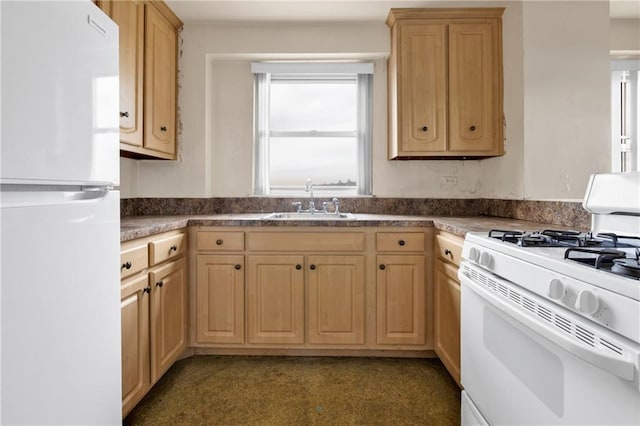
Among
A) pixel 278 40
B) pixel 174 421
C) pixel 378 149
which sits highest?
pixel 278 40

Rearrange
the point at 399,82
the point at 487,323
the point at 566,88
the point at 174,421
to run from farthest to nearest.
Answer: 1. the point at 399,82
2. the point at 566,88
3. the point at 174,421
4. the point at 487,323

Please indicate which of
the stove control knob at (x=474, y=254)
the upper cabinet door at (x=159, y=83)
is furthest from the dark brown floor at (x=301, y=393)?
the upper cabinet door at (x=159, y=83)

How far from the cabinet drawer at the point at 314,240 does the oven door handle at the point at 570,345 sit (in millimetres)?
1072

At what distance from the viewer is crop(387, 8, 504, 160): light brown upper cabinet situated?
2.49 m

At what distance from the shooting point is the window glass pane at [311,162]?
299cm

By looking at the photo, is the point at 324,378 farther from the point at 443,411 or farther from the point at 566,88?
the point at 566,88

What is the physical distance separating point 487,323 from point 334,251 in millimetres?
1112

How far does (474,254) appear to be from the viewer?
53.2 inches

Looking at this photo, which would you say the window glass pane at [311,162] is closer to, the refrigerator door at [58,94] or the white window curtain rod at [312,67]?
the white window curtain rod at [312,67]

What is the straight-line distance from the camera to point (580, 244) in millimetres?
1125

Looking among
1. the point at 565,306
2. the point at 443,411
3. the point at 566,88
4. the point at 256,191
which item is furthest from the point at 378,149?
the point at 565,306

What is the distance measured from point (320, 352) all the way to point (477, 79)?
2.12 m

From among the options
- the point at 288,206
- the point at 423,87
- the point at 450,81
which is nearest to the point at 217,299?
the point at 288,206

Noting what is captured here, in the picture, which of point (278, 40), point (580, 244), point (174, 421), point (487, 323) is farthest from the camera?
point (278, 40)
